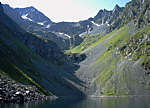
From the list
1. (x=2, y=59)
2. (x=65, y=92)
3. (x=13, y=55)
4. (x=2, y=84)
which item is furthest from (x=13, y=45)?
(x=2, y=84)

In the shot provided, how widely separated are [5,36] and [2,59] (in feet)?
208

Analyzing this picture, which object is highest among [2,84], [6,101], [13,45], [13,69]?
[13,45]

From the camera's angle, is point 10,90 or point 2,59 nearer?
point 10,90

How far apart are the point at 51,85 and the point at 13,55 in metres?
43.9

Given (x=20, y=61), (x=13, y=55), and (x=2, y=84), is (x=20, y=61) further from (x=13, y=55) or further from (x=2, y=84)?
(x=2, y=84)

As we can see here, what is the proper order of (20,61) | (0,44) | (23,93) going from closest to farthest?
(23,93), (0,44), (20,61)

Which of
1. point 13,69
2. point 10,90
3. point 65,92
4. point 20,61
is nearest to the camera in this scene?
point 10,90

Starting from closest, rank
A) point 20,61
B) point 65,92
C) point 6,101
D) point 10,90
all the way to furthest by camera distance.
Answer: point 6,101
point 10,90
point 20,61
point 65,92

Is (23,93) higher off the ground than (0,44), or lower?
lower

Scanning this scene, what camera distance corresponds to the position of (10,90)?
80812mm

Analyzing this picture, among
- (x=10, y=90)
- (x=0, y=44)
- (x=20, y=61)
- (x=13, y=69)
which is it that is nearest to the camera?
(x=10, y=90)

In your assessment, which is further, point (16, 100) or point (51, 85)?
point (51, 85)

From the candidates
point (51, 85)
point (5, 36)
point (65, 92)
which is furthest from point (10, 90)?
point (5, 36)

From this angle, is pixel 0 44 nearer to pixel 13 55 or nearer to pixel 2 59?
pixel 13 55
